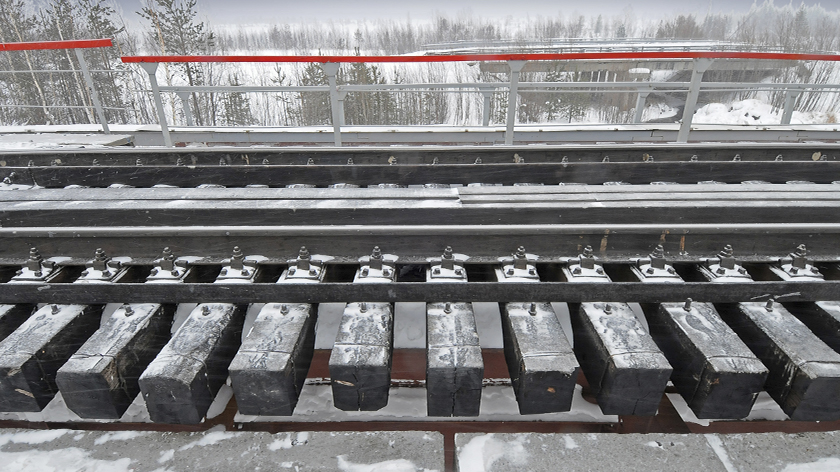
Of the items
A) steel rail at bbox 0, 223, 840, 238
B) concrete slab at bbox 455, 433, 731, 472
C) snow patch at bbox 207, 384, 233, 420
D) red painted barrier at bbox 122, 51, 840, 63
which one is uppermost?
red painted barrier at bbox 122, 51, 840, 63

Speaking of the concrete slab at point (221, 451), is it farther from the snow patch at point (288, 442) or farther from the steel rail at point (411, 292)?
the steel rail at point (411, 292)

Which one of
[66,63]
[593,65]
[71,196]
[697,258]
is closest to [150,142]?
[71,196]

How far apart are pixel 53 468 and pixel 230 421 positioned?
65cm

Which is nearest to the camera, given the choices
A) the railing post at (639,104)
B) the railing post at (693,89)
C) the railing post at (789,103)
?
the railing post at (693,89)

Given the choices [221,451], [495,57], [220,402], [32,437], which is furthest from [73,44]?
[221,451]

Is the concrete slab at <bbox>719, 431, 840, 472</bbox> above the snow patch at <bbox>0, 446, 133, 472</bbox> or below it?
below

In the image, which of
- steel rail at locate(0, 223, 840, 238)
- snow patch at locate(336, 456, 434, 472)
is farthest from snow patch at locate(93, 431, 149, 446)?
steel rail at locate(0, 223, 840, 238)

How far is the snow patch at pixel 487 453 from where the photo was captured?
1582 millimetres

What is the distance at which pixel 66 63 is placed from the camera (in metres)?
27.8

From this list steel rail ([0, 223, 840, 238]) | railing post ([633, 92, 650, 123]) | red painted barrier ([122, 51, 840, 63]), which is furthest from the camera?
railing post ([633, 92, 650, 123])

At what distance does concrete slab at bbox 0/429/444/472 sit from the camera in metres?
1.63

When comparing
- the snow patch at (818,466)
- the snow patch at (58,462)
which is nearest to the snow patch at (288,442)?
the snow patch at (58,462)

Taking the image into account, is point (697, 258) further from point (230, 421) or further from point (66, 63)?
point (66, 63)

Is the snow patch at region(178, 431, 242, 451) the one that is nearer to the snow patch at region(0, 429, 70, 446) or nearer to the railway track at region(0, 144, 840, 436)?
the railway track at region(0, 144, 840, 436)
